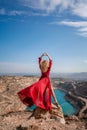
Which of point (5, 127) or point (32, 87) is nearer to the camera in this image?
point (32, 87)

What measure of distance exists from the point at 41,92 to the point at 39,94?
115mm

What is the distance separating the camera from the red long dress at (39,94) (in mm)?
7469

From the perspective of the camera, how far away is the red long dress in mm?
7469

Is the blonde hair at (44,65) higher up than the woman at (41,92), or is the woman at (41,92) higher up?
the blonde hair at (44,65)

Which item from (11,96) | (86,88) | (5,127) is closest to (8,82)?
(11,96)

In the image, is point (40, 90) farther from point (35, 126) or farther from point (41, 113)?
point (35, 126)

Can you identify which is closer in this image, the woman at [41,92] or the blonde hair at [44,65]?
the woman at [41,92]

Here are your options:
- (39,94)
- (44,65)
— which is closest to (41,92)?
(39,94)

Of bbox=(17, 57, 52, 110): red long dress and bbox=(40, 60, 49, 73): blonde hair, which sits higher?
bbox=(40, 60, 49, 73): blonde hair

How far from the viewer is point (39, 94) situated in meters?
7.61

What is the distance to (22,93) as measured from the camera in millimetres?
7523

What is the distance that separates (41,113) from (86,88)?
397 ft

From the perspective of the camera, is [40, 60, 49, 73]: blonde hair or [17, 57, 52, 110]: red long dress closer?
[17, 57, 52, 110]: red long dress

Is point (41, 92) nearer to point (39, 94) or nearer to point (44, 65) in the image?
point (39, 94)
